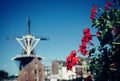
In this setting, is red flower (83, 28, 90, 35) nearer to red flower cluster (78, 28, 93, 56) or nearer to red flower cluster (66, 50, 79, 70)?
red flower cluster (78, 28, 93, 56)

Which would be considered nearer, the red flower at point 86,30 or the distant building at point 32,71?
the red flower at point 86,30

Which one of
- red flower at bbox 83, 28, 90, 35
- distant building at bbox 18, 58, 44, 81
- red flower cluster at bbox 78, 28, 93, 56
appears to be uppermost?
distant building at bbox 18, 58, 44, 81

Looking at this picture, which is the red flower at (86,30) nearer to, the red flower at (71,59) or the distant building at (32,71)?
the red flower at (71,59)

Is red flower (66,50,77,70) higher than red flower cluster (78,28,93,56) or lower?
Answer: lower

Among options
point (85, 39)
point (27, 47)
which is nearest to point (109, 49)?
point (85, 39)

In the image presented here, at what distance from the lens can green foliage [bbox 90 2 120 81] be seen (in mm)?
7574

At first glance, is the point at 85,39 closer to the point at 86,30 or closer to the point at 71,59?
the point at 86,30

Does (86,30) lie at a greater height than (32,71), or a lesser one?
lesser

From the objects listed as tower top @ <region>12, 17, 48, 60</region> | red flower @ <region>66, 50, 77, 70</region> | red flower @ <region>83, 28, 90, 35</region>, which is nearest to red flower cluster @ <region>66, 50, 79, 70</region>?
red flower @ <region>66, 50, 77, 70</region>

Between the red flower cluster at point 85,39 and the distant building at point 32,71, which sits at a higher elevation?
the distant building at point 32,71

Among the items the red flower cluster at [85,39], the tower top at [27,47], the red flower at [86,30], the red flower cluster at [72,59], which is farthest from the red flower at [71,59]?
the tower top at [27,47]

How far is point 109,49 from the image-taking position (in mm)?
7875

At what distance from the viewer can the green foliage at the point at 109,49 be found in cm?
757

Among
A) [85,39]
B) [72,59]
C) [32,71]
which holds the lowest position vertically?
[72,59]
